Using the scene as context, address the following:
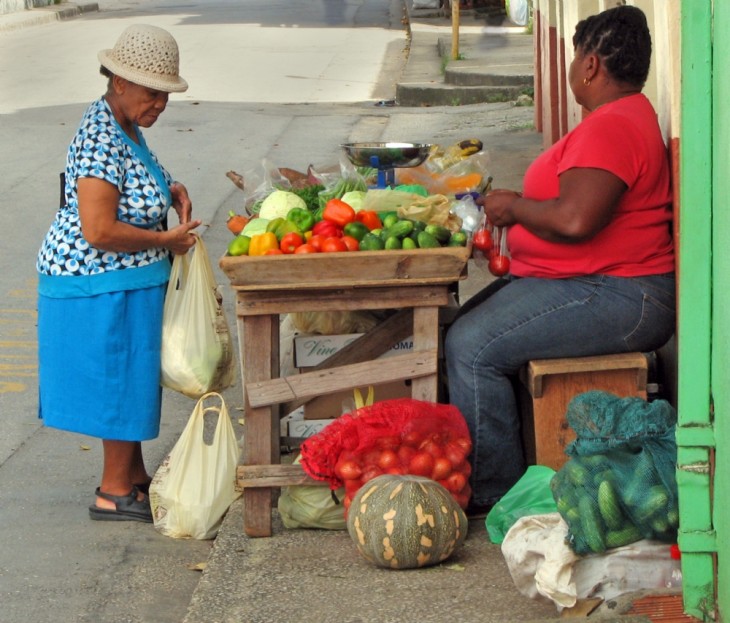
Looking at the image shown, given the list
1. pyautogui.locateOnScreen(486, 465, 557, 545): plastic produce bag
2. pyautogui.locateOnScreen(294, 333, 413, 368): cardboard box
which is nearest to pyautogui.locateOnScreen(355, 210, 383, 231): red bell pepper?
pyautogui.locateOnScreen(294, 333, 413, 368): cardboard box

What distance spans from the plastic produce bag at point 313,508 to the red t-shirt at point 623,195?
101 cm

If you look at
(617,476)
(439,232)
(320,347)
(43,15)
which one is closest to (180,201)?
(320,347)

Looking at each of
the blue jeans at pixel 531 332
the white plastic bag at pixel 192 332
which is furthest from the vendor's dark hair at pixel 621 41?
the white plastic bag at pixel 192 332

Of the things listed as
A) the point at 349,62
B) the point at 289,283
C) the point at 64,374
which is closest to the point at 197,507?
the point at 64,374

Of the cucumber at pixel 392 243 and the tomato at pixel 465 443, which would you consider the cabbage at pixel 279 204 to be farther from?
the tomato at pixel 465 443

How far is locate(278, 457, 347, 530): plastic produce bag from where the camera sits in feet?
13.2

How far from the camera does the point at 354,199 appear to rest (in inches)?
174

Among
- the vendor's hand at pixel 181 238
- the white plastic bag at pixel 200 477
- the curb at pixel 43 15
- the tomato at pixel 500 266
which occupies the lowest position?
the curb at pixel 43 15

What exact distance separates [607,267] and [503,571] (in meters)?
1.01

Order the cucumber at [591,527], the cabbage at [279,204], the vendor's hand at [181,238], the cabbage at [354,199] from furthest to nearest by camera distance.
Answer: the cabbage at [279,204] → the cabbage at [354,199] → the vendor's hand at [181,238] → the cucumber at [591,527]

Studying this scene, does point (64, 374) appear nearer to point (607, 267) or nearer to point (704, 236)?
point (607, 267)

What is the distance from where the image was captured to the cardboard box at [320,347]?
14.6 ft

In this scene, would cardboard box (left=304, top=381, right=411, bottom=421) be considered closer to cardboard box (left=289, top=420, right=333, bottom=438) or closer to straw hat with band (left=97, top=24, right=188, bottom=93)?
cardboard box (left=289, top=420, right=333, bottom=438)

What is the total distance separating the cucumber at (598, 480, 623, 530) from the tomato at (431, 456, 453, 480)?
75cm
